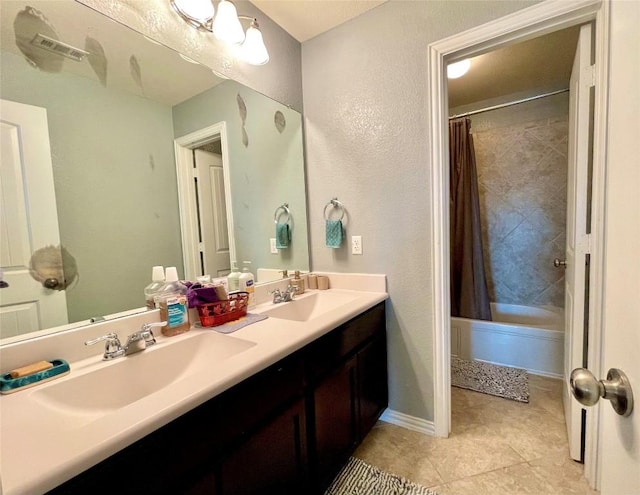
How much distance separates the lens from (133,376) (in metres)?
0.90

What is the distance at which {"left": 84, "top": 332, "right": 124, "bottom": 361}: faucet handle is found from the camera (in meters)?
0.92

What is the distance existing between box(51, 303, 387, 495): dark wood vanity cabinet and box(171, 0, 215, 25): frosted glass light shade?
1469 millimetres

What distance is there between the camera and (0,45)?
2.76ft

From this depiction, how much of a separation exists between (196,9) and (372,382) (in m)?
1.96

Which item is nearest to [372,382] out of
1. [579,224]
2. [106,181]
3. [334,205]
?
[334,205]

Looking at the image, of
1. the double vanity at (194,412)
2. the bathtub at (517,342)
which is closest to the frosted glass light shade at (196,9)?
the double vanity at (194,412)

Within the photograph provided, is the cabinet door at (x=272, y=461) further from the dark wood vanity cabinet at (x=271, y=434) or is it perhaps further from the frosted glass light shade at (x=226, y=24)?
the frosted glass light shade at (x=226, y=24)

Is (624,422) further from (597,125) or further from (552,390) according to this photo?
(552,390)

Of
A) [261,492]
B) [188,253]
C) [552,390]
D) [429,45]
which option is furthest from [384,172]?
[552,390]

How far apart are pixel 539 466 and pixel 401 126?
1801 millimetres

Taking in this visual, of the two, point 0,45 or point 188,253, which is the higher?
point 0,45

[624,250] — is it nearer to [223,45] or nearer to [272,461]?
[272,461]

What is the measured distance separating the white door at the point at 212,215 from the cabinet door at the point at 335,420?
76 cm

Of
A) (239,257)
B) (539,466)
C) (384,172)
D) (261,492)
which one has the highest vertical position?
(384,172)
